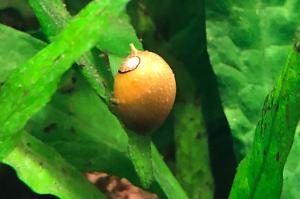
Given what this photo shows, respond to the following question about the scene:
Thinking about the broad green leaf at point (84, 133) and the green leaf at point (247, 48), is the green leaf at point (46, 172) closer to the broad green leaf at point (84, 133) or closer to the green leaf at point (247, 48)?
the broad green leaf at point (84, 133)

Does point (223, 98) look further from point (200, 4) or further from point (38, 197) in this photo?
point (38, 197)

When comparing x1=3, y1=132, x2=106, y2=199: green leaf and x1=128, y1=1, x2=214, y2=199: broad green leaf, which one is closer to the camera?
x1=3, y1=132, x2=106, y2=199: green leaf

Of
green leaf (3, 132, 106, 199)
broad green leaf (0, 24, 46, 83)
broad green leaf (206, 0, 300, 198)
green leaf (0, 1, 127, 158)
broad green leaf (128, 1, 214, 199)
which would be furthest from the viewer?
broad green leaf (128, 1, 214, 199)

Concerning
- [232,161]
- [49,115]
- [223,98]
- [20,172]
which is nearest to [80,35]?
[20,172]

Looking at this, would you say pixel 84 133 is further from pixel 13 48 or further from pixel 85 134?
pixel 13 48

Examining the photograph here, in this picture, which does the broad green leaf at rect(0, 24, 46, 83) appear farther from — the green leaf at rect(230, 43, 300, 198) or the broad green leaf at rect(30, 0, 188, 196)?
the green leaf at rect(230, 43, 300, 198)

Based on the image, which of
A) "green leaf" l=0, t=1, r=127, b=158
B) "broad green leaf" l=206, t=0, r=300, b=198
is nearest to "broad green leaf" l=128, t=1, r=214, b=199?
"broad green leaf" l=206, t=0, r=300, b=198

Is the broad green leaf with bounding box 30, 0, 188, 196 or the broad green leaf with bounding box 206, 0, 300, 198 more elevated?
the broad green leaf with bounding box 30, 0, 188, 196
